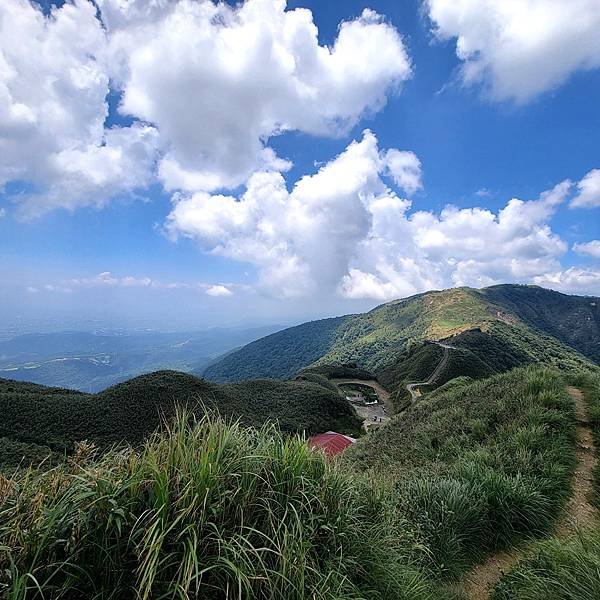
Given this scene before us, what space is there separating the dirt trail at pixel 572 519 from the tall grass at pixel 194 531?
4.03 ft

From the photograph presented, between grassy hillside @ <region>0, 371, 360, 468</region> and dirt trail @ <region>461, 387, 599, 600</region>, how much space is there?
57.2ft

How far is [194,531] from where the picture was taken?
231 centimetres

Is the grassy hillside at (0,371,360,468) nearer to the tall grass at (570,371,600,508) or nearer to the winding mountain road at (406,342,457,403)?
the winding mountain road at (406,342,457,403)

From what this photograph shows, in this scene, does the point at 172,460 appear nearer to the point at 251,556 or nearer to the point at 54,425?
the point at 251,556

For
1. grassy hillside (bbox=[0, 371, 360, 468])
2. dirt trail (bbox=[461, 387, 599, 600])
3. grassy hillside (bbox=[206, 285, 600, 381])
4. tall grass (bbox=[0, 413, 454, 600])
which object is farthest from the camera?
grassy hillside (bbox=[206, 285, 600, 381])

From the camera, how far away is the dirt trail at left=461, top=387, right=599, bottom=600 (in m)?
4.21

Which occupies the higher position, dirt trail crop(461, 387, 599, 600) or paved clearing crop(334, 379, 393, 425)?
dirt trail crop(461, 387, 599, 600)

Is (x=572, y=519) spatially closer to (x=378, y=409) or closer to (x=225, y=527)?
(x=225, y=527)

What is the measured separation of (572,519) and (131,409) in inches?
1561

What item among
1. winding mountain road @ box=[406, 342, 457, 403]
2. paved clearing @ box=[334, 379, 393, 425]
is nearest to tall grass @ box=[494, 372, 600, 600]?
paved clearing @ box=[334, 379, 393, 425]

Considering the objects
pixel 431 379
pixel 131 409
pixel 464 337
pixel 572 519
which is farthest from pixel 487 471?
pixel 464 337

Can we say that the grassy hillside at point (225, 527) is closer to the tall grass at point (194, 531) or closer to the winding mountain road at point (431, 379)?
the tall grass at point (194, 531)

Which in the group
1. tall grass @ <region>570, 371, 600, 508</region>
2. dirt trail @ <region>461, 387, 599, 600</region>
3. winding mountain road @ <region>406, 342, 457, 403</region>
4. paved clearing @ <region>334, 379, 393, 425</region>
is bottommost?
paved clearing @ <region>334, 379, 393, 425</region>

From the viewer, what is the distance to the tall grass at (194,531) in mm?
2170
